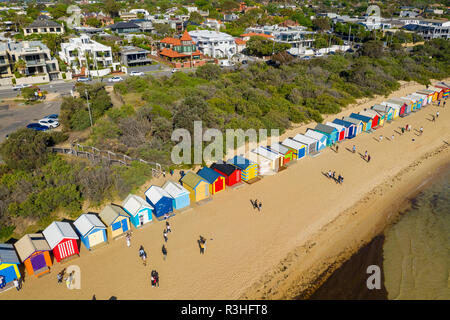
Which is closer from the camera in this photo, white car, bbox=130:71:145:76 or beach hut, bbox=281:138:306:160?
beach hut, bbox=281:138:306:160

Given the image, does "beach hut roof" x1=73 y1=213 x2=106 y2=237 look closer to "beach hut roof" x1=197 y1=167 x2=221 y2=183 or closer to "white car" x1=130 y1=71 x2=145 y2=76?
"beach hut roof" x1=197 y1=167 x2=221 y2=183

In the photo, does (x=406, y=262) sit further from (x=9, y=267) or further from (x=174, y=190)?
(x=9, y=267)

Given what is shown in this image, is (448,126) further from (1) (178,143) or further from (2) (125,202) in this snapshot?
(2) (125,202)

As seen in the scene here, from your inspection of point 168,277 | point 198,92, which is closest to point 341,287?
point 168,277

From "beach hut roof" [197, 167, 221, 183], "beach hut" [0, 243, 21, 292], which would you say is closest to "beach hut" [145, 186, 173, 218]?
"beach hut roof" [197, 167, 221, 183]

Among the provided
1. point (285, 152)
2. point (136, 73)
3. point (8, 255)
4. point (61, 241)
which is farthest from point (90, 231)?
point (136, 73)

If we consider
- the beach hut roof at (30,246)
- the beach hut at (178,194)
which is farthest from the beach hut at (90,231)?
the beach hut at (178,194)
